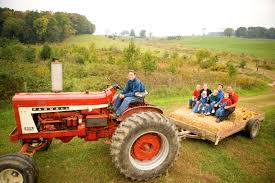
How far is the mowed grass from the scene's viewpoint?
502 centimetres

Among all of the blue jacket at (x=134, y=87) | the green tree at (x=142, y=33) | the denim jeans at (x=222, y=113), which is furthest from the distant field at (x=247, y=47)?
the blue jacket at (x=134, y=87)

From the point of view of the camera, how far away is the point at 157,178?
4949mm

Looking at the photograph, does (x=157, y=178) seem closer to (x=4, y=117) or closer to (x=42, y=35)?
(x=4, y=117)

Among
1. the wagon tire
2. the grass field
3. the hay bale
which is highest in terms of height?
the hay bale

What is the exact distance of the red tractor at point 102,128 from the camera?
178 inches

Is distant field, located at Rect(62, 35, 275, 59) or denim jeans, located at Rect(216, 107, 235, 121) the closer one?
denim jeans, located at Rect(216, 107, 235, 121)

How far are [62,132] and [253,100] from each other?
1180 centimetres

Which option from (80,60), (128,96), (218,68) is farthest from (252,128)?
(218,68)

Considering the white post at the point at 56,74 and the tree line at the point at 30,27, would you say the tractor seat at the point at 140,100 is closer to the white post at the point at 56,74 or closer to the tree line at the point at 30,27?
the white post at the point at 56,74

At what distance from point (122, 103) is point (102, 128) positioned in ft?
2.22

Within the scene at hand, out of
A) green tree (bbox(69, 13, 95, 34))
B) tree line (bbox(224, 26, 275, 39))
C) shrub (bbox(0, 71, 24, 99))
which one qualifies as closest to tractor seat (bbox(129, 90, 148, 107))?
shrub (bbox(0, 71, 24, 99))

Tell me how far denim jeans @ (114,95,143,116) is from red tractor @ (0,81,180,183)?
0.52 ft

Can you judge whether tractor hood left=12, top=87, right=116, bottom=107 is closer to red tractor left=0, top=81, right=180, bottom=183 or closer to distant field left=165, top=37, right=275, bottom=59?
red tractor left=0, top=81, right=180, bottom=183

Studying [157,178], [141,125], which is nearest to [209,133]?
[157,178]
